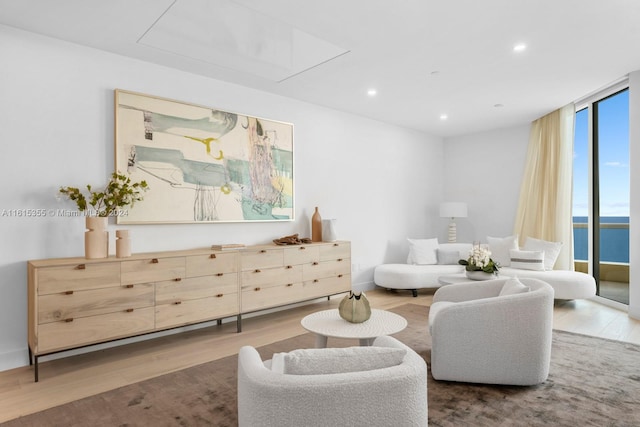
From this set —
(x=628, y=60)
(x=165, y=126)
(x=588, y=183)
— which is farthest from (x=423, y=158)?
(x=165, y=126)

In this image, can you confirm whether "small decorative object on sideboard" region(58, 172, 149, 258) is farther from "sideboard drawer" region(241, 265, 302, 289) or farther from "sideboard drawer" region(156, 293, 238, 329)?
"sideboard drawer" region(241, 265, 302, 289)

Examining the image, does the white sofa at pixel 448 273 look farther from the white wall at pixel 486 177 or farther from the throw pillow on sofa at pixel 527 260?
the white wall at pixel 486 177

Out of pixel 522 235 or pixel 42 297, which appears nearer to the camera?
pixel 42 297

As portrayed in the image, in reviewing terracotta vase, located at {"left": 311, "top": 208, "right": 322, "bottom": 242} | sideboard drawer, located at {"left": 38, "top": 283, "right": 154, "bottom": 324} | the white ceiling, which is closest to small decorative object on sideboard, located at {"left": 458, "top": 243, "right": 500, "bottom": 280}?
terracotta vase, located at {"left": 311, "top": 208, "right": 322, "bottom": 242}

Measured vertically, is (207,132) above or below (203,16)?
below

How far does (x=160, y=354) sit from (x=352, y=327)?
1917mm

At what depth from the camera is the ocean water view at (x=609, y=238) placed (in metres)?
4.89

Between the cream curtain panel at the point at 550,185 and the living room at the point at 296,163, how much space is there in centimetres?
29

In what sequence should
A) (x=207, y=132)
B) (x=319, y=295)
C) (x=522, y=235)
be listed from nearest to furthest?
(x=207, y=132) → (x=319, y=295) → (x=522, y=235)

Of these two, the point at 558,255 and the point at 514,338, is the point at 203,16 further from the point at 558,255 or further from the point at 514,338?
the point at 558,255

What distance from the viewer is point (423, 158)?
7289mm

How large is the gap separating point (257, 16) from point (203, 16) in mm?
423

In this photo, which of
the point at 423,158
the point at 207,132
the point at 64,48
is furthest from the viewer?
the point at 423,158

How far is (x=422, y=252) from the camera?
20.5 feet
